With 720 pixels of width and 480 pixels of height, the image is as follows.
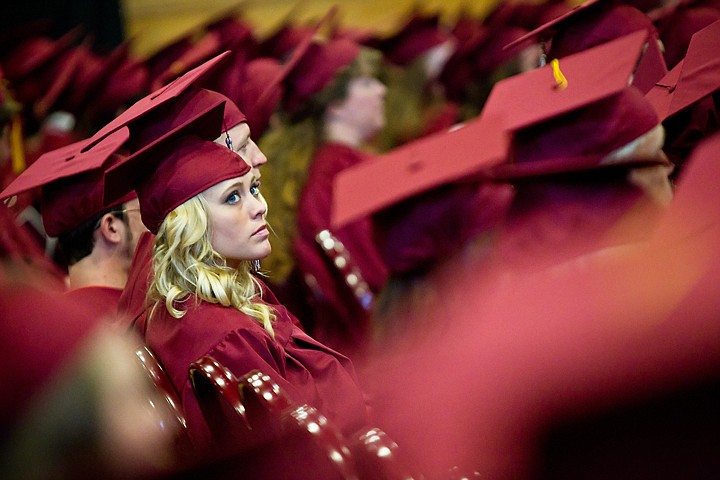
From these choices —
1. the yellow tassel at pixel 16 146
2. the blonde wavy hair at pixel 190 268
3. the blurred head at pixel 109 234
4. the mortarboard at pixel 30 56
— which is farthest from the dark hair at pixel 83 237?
the mortarboard at pixel 30 56

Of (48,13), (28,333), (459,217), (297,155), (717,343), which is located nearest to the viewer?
(717,343)

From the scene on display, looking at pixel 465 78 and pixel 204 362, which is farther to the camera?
pixel 465 78

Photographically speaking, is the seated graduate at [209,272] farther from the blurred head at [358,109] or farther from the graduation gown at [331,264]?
the blurred head at [358,109]

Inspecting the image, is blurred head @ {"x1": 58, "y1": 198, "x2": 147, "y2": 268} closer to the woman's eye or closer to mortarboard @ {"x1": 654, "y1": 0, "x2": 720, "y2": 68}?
the woman's eye

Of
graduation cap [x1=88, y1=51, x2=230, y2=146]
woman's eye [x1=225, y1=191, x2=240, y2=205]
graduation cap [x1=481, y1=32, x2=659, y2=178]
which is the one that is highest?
graduation cap [x1=88, y1=51, x2=230, y2=146]

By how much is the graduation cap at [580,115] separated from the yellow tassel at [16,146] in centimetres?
200

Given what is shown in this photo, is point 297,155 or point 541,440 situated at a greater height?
point 541,440

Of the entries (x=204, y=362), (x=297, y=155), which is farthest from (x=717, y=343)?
(x=297, y=155)

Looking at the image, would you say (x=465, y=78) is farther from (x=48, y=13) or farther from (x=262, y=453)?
(x=262, y=453)

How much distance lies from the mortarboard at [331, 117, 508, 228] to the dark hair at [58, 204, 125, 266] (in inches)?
21.8

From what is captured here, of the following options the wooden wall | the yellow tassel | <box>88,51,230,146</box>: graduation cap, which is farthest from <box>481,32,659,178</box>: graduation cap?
the wooden wall

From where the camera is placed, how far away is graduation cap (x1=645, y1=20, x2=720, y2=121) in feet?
6.30

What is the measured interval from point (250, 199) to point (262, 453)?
1026 millimetres

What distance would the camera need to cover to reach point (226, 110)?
1.88 m
